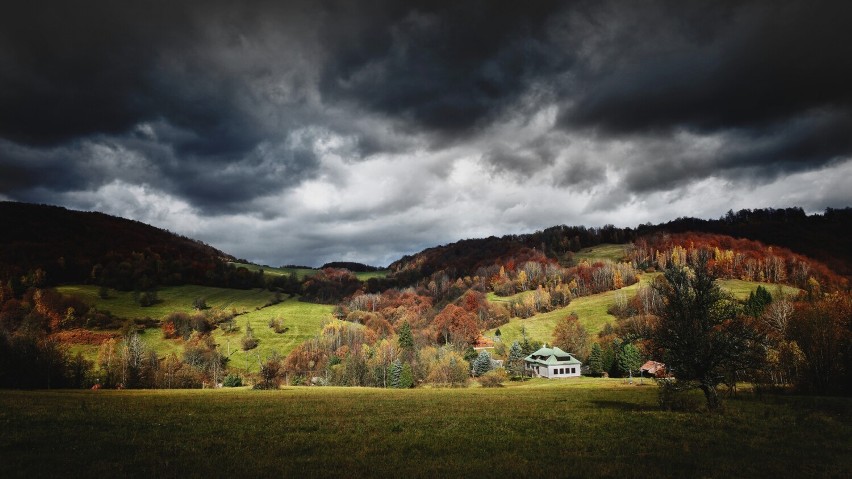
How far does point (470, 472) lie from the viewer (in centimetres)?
1661

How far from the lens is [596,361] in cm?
11525

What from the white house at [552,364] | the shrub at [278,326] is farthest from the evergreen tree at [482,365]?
the shrub at [278,326]

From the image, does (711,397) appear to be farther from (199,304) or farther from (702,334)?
(199,304)

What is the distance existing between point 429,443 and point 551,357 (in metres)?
110

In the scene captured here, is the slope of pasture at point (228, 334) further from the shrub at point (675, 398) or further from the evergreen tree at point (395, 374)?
the shrub at point (675, 398)

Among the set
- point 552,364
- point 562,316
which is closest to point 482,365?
point 552,364

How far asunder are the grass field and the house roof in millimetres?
89439

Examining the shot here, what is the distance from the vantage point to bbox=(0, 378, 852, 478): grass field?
16906 mm

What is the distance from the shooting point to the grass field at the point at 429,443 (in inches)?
666

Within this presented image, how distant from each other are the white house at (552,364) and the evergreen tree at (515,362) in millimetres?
4654

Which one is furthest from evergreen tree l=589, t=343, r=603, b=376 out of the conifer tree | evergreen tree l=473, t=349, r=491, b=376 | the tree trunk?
the tree trunk

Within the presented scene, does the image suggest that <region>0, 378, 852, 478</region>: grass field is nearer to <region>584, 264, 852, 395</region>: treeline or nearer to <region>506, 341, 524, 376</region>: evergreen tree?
<region>584, 264, 852, 395</region>: treeline

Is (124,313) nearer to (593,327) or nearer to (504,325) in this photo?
(504,325)

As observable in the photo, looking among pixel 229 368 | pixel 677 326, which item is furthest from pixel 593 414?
pixel 229 368
